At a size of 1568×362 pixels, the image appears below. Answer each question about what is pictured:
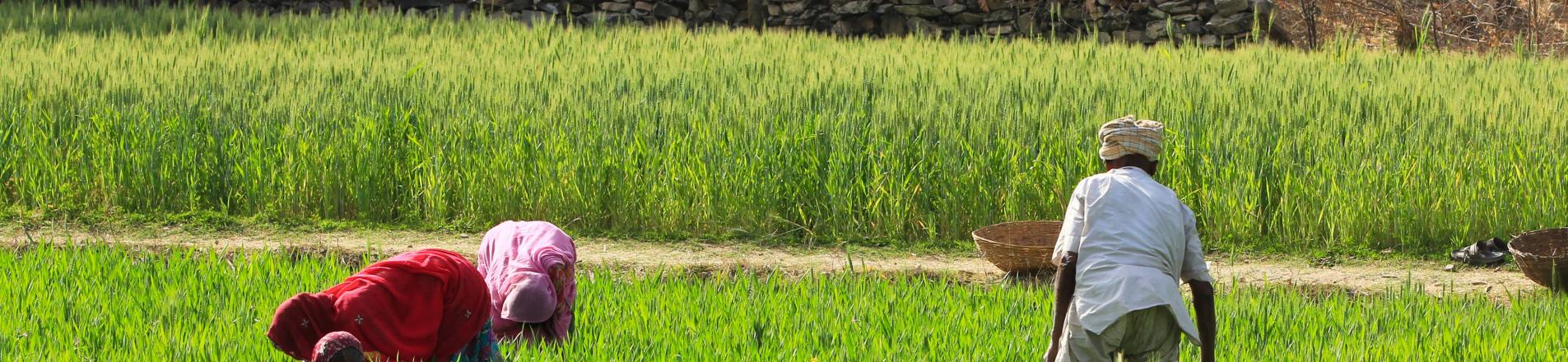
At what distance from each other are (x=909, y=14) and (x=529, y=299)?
1019 centimetres

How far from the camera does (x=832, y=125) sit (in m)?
6.85

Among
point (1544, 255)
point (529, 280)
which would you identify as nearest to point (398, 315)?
point (529, 280)

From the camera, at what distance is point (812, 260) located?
619 cm

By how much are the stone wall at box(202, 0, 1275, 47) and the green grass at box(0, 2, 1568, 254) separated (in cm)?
342

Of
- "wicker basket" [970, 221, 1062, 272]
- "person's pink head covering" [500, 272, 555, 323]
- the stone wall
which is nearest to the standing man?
"person's pink head covering" [500, 272, 555, 323]

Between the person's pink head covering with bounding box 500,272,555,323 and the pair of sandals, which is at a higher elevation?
the person's pink head covering with bounding box 500,272,555,323

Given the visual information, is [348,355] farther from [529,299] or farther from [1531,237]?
[1531,237]

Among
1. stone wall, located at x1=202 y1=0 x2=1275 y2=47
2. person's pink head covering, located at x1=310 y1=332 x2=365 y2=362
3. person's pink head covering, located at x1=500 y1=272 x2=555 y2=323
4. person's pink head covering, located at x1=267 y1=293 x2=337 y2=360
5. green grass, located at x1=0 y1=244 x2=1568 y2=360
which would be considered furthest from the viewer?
stone wall, located at x1=202 y1=0 x2=1275 y2=47

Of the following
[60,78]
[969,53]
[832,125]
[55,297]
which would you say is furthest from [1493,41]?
[55,297]

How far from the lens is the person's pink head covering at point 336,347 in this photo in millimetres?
2822

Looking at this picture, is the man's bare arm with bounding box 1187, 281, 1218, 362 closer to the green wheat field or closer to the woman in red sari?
the green wheat field

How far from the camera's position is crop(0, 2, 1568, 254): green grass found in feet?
20.8

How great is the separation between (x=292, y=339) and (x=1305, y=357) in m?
2.53

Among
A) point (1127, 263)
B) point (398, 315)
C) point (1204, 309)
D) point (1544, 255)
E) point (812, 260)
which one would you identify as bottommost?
point (812, 260)
